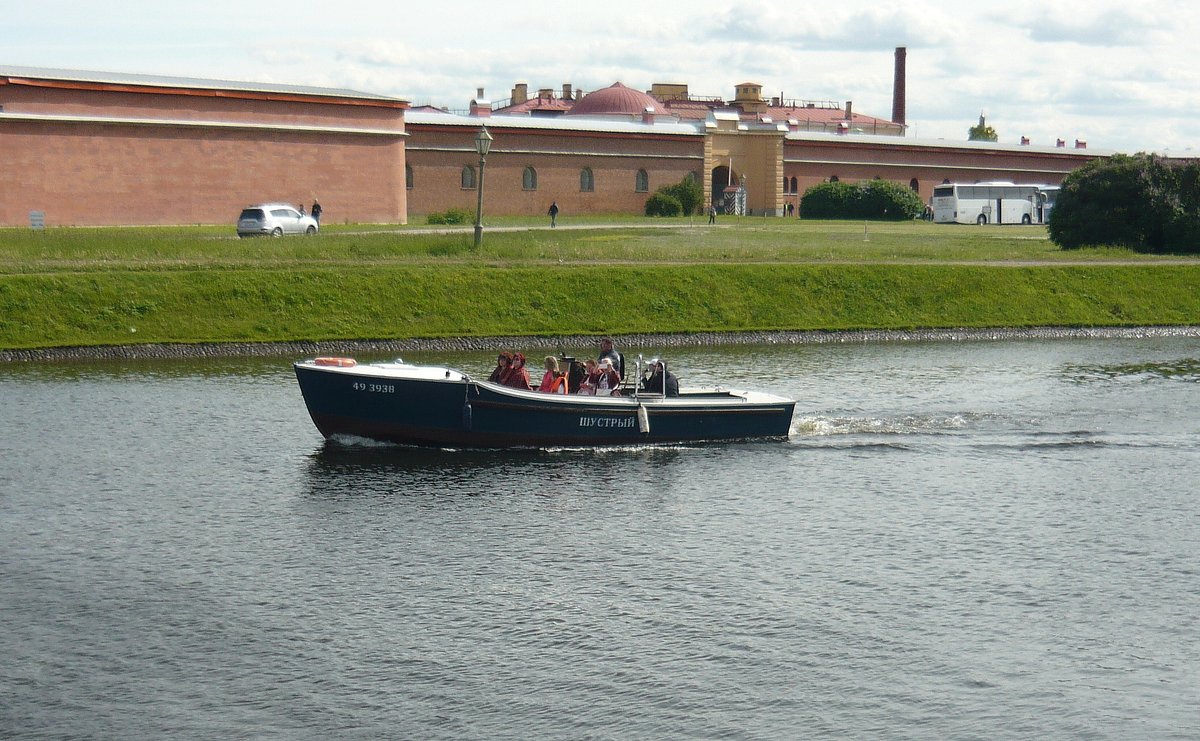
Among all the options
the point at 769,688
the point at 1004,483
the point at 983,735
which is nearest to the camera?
the point at 983,735

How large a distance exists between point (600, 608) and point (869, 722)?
3.63 metres

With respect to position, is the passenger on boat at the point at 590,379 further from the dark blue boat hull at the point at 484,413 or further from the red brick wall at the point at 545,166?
the red brick wall at the point at 545,166

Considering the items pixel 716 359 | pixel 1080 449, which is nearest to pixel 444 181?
pixel 716 359

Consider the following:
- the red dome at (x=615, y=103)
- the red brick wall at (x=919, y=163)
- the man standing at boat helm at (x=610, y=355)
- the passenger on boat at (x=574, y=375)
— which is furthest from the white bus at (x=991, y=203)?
the passenger on boat at (x=574, y=375)

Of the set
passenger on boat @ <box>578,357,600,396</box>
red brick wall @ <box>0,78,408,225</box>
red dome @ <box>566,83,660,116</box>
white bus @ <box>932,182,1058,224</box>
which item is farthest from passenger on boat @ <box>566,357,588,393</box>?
red dome @ <box>566,83,660,116</box>

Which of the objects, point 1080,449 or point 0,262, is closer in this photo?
point 1080,449

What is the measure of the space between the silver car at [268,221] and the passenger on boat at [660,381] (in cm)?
3249

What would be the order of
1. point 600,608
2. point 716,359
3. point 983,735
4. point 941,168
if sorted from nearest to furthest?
1. point 983,735
2. point 600,608
3. point 716,359
4. point 941,168

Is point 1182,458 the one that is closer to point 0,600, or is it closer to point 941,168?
point 0,600

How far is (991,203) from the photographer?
85625mm

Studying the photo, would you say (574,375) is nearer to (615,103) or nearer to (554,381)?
(554,381)

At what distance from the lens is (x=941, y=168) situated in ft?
327

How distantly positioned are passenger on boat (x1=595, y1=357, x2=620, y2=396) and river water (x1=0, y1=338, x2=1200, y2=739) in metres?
1.04

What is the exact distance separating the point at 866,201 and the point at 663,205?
1278 centimetres
